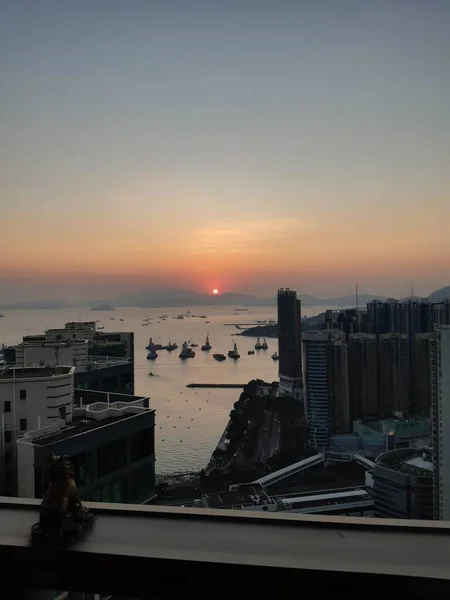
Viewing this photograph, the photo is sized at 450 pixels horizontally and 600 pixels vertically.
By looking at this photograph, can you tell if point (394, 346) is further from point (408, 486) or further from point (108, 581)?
point (108, 581)

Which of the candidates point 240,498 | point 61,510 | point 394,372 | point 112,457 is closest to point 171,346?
point 394,372

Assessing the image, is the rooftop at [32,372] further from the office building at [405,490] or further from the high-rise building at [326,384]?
the high-rise building at [326,384]

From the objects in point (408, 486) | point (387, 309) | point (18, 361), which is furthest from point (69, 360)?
point (387, 309)

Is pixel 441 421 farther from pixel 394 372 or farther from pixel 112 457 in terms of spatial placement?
pixel 394 372

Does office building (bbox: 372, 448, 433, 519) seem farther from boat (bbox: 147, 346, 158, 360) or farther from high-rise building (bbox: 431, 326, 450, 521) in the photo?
boat (bbox: 147, 346, 158, 360)

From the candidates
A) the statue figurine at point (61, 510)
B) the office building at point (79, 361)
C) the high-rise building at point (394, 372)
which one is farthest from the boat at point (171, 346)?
the statue figurine at point (61, 510)

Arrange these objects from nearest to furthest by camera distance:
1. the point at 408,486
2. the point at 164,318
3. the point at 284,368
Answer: the point at 408,486 → the point at 284,368 → the point at 164,318

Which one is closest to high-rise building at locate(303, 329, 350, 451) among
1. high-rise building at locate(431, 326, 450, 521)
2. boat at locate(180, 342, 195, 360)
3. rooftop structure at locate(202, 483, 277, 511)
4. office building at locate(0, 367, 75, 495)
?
rooftop structure at locate(202, 483, 277, 511)
